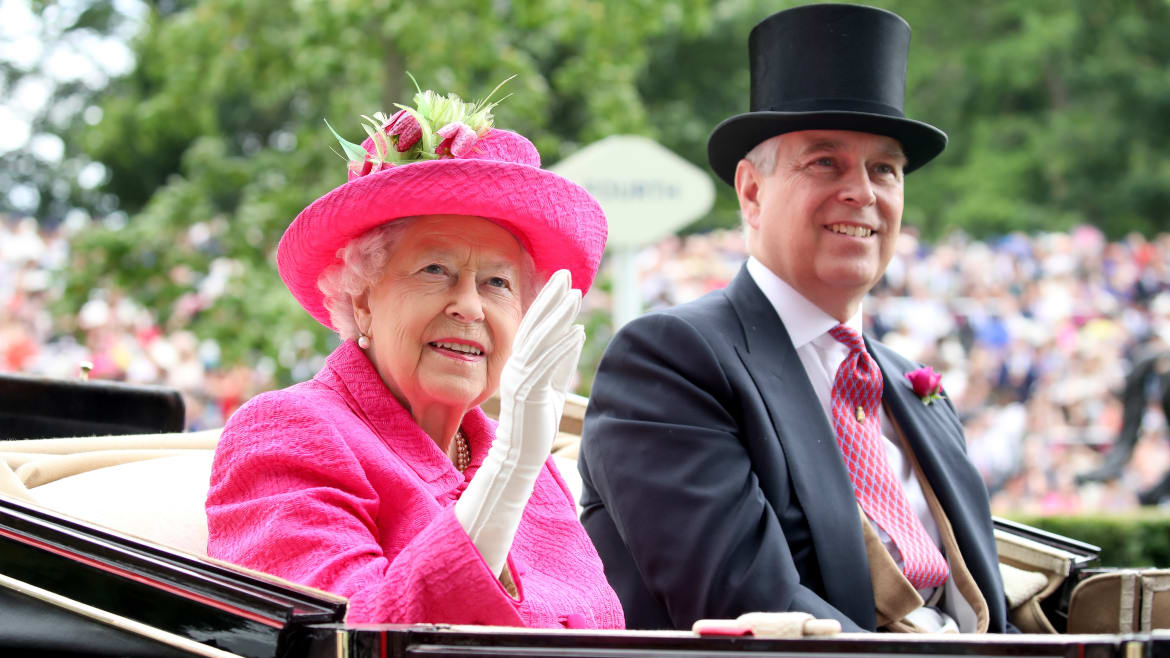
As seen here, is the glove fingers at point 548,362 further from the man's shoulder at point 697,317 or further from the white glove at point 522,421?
the man's shoulder at point 697,317

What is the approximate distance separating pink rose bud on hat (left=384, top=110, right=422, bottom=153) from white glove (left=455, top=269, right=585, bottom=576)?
54 cm

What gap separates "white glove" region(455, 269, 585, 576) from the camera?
67.2 inches

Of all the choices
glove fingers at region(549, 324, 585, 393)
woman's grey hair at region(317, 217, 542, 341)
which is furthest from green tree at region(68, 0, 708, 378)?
glove fingers at region(549, 324, 585, 393)

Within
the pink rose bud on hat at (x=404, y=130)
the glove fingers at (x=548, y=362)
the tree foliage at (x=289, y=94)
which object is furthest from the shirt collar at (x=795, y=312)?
the tree foliage at (x=289, y=94)

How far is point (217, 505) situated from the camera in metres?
1.94

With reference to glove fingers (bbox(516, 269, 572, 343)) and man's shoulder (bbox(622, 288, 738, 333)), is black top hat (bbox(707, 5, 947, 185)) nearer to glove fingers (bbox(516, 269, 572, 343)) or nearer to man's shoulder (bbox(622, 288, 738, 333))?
man's shoulder (bbox(622, 288, 738, 333))

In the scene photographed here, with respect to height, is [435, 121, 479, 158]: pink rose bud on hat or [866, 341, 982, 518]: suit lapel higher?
[435, 121, 479, 158]: pink rose bud on hat

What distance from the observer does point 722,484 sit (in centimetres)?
248

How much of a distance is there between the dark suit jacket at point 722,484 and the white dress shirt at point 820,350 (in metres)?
0.05

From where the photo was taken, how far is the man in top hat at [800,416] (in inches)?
97.8

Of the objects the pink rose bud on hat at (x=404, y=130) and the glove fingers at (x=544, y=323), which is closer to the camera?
the glove fingers at (x=544, y=323)

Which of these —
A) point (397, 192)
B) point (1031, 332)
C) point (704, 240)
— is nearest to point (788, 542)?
point (397, 192)

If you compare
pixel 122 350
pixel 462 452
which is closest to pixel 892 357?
pixel 462 452

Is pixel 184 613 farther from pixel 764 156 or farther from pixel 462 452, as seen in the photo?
pixel 764 156
